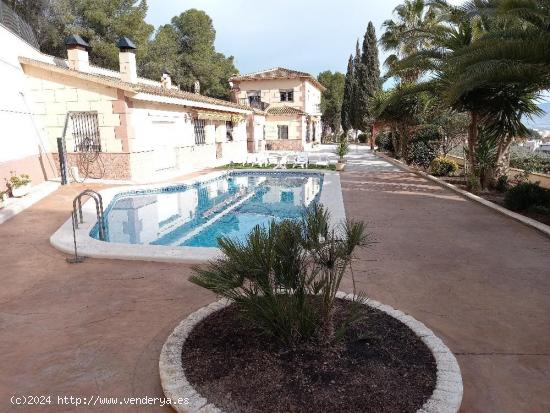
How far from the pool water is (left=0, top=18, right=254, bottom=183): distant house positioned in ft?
7.53

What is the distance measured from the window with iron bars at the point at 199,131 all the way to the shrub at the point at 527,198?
15.3 meters

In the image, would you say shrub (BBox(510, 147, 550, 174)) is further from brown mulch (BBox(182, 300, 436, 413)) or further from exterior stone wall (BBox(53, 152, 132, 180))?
exterior stone wall (BBox(53, 152, 132, 180))

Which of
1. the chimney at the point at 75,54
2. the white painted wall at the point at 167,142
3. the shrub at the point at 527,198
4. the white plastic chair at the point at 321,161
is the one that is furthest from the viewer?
the white plastic chair at the point at 321,161

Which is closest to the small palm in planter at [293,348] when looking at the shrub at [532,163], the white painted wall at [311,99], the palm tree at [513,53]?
the palm tree at [513,53]

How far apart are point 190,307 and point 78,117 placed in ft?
41.8

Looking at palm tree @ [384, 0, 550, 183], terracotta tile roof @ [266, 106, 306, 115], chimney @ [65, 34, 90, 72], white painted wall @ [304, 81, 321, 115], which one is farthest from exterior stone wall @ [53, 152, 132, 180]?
white painted wall @ [304, 81, 321, 115]

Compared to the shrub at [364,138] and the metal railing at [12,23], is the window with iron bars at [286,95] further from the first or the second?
the metal railing at [12,23]

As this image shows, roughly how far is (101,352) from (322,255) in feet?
7.62

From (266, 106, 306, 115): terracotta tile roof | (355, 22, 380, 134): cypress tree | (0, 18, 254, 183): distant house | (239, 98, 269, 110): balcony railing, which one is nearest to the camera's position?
(0, 18, 254, 183): distant house

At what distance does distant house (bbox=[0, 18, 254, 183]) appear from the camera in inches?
512

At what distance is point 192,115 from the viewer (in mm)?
20125

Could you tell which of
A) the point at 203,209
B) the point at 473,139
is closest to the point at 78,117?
the point at 203,209

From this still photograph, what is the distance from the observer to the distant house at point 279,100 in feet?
115

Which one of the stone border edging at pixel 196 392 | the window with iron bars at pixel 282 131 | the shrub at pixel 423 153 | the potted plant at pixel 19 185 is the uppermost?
the window with iron bars at pixel 282 131
